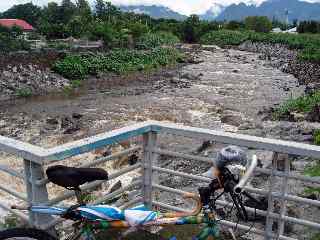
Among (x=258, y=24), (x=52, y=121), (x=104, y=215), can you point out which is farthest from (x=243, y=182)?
(x=258, y=24)

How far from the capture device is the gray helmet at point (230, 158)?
220 centimetres

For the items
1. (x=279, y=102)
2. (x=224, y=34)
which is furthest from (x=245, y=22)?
(x=279, y=102)

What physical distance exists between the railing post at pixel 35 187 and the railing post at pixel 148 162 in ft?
3.38

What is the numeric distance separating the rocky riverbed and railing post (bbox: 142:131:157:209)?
1.64m

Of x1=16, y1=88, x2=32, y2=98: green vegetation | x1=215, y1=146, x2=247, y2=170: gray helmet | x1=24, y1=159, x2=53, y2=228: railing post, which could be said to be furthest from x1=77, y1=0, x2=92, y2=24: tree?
x1=215, y1=146, x2=247, y2=170: gray helmet

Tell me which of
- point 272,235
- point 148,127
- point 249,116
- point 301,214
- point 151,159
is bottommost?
point 249,116

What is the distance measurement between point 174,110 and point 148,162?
13282mm

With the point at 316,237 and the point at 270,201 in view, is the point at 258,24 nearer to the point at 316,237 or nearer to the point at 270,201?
the point at 316,237

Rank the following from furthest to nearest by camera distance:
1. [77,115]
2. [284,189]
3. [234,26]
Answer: [234,26] → [77,115] → [284,189]

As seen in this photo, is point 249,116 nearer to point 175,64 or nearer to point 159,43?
point 175,64

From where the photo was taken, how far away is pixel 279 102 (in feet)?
61.7

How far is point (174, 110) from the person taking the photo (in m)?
16.9

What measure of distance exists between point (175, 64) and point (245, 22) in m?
46.7

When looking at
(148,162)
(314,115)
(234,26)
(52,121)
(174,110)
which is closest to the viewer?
(148,162)
